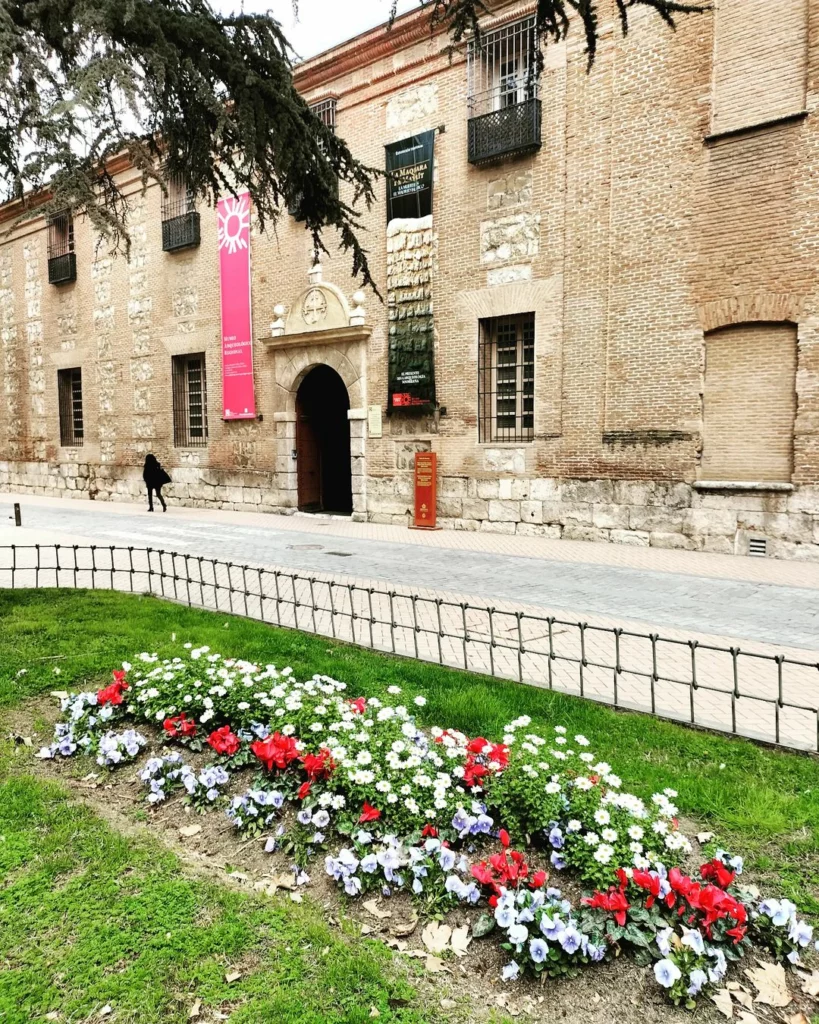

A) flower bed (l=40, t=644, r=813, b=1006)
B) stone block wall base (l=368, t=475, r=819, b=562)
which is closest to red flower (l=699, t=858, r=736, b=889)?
flower bed (l=40, t=644, r=813, b=1006)

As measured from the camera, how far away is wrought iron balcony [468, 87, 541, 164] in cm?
1235

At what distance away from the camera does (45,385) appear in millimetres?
23797

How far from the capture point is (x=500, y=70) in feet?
42.9

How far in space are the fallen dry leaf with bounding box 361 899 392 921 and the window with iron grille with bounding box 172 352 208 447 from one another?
1782cm

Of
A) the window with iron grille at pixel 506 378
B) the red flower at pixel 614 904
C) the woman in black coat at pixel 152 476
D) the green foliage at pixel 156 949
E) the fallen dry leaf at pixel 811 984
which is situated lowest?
the fallen dry leaf at pixel 811 984

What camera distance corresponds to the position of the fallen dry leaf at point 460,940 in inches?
92.1

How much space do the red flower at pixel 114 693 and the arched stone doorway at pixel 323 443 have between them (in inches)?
507

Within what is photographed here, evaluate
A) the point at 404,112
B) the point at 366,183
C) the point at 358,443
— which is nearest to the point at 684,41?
the point at 404,112

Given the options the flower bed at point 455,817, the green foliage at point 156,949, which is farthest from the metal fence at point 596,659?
the green foliage at point 156,949

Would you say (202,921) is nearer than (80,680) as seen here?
Yes

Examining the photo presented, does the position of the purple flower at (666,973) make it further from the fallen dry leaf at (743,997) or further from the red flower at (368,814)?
the red flower at (368,814)

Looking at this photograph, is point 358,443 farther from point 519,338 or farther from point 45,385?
point 45,385

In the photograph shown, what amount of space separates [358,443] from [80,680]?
36.1 feet

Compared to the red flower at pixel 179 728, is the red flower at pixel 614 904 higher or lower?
lower
